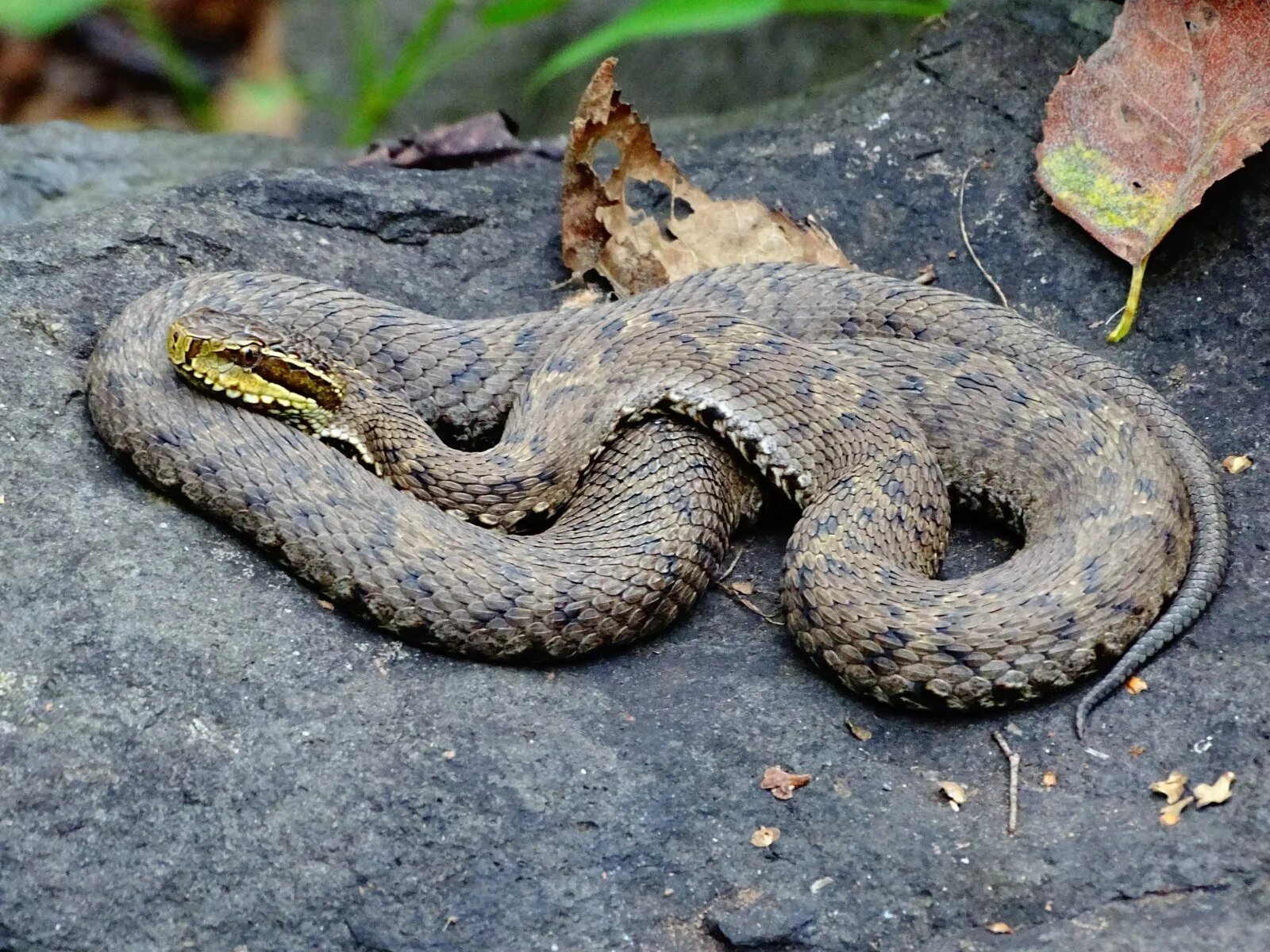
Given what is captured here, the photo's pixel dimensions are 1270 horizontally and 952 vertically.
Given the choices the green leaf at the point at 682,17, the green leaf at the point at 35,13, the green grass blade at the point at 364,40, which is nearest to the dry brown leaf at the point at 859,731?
the green leaf at the point at 682,17

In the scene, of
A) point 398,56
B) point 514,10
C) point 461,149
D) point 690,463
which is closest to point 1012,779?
point 690,463

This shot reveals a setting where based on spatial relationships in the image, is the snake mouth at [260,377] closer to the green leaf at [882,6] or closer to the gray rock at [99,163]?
the gray rock at [99,163]

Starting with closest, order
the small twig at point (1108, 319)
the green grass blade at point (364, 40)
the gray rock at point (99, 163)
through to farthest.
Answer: the small twig at point (1108, 319), the gray rock at point (99, 163), the green grass blade at point (364, 40)

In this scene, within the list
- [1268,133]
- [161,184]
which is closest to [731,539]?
[1268,133]

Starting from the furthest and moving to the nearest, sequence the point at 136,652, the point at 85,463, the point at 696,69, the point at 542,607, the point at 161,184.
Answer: the point at 696,69 → the point at 161,184 → the point at 85,463 → the point at 542,607 → the point at 136,652

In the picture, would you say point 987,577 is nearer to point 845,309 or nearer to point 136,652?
point 845,309

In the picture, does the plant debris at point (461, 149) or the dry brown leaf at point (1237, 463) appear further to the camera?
the plant debris at point (461, 149)
